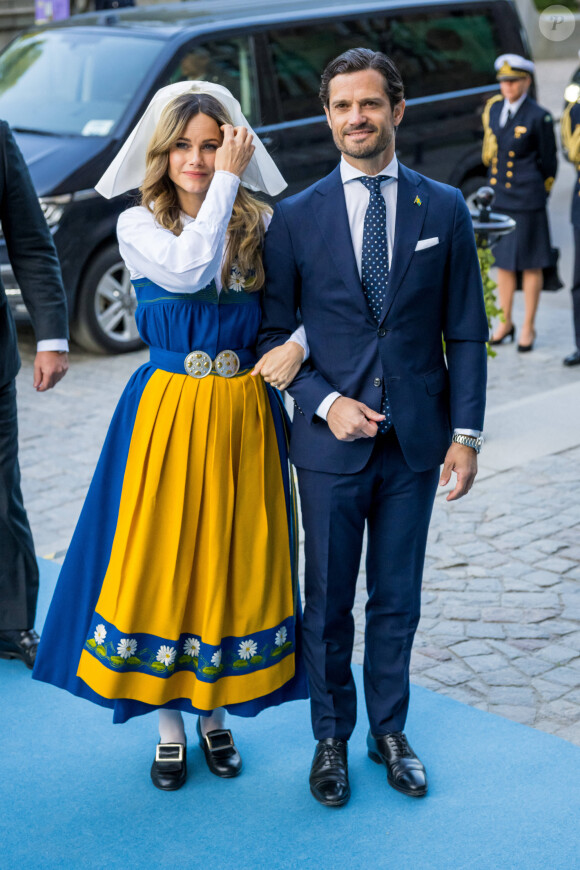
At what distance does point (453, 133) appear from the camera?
995 cm

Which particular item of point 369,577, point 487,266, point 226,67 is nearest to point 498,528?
point 487,266

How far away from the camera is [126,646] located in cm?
332

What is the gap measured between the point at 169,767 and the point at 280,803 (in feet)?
1.17

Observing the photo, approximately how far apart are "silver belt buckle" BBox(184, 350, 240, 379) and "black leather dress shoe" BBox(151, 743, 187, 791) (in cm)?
115

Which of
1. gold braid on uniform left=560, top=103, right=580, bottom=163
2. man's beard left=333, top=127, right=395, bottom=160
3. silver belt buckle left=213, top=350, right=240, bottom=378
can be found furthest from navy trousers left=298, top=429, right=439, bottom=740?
gold braid on uniform left=560, top=103, right=580, bottom=163

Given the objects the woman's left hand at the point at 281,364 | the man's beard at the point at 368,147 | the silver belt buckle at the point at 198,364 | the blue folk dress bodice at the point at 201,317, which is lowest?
the silver belt buckle at the point at 198,364

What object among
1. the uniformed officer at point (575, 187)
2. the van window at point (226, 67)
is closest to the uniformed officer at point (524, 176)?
the uniformed officer at point (575, 187)

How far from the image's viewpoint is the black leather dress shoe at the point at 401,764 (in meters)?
3.40

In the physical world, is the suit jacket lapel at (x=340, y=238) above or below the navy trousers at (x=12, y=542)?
above

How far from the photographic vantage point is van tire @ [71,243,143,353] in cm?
817

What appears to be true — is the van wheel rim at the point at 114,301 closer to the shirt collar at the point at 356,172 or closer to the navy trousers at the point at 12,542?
the navy trousers at the point at 12,542

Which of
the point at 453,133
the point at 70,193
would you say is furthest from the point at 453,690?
the point at 453,133

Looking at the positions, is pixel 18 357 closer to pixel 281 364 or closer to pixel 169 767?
pixel 281 364

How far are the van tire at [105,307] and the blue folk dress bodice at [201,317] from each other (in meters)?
4.97
